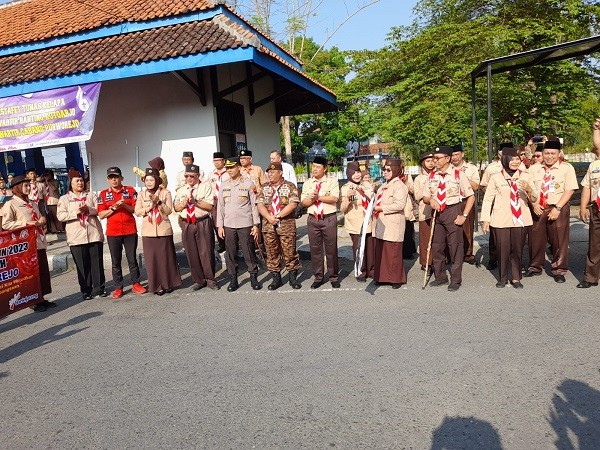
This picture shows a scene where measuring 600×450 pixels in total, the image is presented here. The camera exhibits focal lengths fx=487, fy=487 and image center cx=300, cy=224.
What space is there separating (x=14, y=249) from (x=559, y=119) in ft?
47.2

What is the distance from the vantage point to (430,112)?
14984mm

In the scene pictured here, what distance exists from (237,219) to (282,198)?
72cm

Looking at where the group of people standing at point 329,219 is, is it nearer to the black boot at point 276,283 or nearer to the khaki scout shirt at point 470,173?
the black boot at point 276,283

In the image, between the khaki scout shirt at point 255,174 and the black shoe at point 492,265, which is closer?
the black shoe at point 492,265

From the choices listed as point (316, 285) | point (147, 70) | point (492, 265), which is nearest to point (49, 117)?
point (147, 70)

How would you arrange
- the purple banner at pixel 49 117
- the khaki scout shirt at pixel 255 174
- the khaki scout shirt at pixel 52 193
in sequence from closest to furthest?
the khaki scout shirt at pixel 255 174 → the purple banner at pixel 49 117 → the khaki scout shirt at pixel 52 193

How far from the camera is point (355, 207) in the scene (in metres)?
→ 7.20

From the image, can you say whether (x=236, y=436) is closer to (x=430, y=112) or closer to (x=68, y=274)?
(x=68, y=274)

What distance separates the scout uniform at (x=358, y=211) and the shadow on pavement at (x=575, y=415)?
3685 mm

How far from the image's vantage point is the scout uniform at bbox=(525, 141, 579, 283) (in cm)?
641

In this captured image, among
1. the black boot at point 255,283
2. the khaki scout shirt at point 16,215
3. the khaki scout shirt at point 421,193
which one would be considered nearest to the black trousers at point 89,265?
the khaki scout shirt at point 16,215

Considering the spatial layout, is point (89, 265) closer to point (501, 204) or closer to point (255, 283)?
point (255, 283)

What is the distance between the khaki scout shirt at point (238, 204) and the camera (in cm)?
687

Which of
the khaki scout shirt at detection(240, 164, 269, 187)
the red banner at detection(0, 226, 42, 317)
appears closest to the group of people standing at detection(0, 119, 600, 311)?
the red banner at detection(0, 226, 42, 317)
